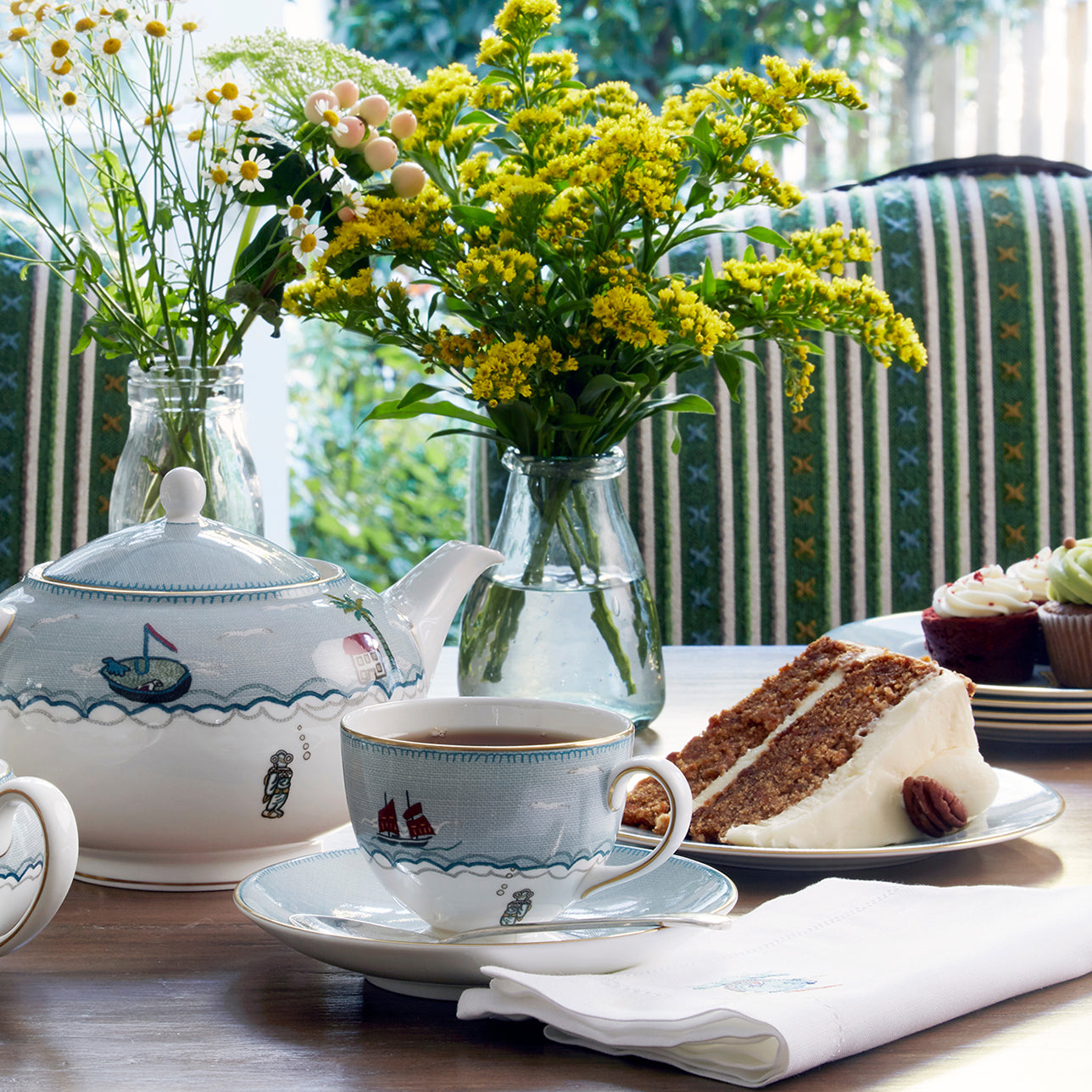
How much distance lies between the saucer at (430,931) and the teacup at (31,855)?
0.08 meters

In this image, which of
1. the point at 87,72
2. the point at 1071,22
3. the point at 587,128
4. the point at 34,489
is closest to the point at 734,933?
the point at 587,128

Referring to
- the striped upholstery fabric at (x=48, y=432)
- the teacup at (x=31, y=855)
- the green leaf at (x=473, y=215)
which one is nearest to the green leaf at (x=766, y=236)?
the green leaf at (x=473, y=215)

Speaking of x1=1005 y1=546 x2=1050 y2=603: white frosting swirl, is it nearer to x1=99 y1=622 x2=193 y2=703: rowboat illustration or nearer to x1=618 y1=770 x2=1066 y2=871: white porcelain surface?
x1=618 y1=770 x2=1066 y2=871: white porcelain surface

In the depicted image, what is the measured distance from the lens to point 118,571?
68cm

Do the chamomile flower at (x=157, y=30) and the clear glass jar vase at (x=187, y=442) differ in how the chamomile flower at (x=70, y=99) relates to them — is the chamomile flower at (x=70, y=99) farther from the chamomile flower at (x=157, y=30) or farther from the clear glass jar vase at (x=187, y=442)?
the clear glass jar vase at (x=187, y=442)

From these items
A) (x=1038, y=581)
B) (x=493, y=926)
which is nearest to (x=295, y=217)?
(x=493, y=926)

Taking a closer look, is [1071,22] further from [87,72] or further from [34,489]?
[87,72]

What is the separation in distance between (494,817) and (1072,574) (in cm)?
72

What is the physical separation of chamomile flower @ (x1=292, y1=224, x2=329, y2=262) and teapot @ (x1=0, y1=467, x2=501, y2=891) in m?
0.19

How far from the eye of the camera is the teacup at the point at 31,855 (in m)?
Result: 0.52

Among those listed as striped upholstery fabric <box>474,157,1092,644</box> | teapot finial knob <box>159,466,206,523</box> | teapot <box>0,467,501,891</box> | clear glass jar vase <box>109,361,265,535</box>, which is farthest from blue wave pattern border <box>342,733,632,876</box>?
striped upholstery fabric <box>474,157,1092,644</box>

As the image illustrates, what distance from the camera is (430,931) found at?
23.6 inches

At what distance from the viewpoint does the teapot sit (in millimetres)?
646

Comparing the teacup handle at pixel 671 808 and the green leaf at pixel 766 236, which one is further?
the green leaf at pixel 766 236
